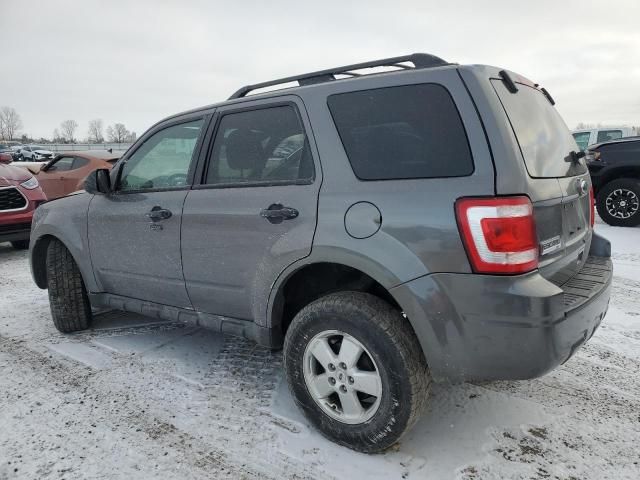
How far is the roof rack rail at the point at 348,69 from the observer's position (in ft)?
7.51

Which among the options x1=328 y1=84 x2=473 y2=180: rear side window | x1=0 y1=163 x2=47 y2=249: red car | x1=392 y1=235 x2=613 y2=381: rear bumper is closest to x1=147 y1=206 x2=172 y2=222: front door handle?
x1=328 y1=84 x2=473 y2=180: rear side window

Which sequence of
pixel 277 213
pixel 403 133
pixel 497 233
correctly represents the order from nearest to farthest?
pixel 497 233
pixel 403 133
pixel 277 213

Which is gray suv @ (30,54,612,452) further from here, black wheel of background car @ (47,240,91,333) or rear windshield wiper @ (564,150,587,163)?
black wheel of background car @ (47,240,91,333)

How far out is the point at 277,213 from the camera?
7.97 ft

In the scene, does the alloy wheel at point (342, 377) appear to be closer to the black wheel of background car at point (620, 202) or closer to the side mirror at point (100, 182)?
the side mirror at point (100, 182)

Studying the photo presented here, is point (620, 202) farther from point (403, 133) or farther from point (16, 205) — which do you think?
point (16, 205)

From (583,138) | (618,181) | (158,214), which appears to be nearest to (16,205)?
(158,214)

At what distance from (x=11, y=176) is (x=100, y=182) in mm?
5049

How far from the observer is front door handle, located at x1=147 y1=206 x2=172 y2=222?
9.78 feet

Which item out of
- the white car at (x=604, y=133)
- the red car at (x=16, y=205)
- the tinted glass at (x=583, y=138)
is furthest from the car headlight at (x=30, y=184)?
the tinted glass at (x=583, y=138)

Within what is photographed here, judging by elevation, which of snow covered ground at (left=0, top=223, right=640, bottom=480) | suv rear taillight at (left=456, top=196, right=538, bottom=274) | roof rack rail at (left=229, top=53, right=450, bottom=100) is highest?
roof rack rail at (left=229, top=53, right=450, bottom=100)

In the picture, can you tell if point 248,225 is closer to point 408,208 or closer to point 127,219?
point 408,208

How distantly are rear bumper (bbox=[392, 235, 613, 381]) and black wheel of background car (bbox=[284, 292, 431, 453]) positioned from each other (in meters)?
0.12

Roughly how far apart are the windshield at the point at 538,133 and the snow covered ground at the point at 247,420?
1.33m
